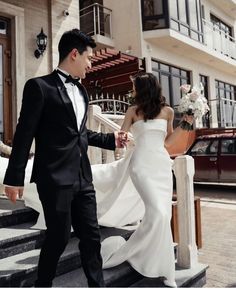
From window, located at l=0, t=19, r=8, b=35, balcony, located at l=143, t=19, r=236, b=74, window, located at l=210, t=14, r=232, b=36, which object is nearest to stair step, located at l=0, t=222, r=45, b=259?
window, located at l=0, t=19, r=8, b=35

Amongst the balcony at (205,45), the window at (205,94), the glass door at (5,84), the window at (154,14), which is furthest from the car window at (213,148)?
the glass door at (5,84)

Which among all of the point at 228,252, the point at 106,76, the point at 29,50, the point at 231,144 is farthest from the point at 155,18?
the point at 228,252

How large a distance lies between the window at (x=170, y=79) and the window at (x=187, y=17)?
1675 mm

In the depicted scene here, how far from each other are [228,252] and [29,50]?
5598mm

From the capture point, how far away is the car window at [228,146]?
11.2m

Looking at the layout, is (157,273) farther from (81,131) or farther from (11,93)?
(11,93)

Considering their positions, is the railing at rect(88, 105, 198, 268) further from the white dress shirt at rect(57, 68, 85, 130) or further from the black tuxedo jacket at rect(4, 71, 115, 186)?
the black tuxedo jacket at rect(4, 71, 115, 186)

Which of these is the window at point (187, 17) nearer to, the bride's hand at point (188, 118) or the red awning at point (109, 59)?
the red awning at point (109, 59)

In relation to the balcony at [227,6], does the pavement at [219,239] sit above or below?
below

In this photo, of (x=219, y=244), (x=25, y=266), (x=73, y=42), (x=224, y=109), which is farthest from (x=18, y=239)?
(x=224, y=109)

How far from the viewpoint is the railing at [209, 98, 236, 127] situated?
1746 centimetres

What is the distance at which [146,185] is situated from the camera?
3312 millimetres

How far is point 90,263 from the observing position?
2.52 m

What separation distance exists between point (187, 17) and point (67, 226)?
15367 millimetres
